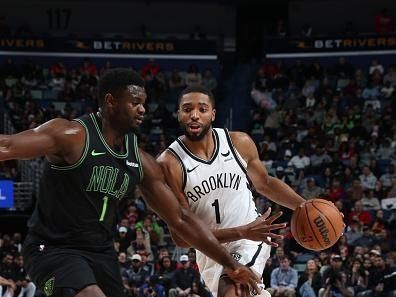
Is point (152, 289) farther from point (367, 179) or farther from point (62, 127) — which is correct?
point (62, 127)

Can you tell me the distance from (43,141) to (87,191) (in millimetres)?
479

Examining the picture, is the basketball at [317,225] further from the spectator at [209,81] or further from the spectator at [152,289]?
the spectator at [209,81]

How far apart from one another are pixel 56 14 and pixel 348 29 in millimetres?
8818

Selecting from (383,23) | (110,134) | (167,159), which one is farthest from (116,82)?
(383,23)

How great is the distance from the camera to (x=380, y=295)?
12469 millimetres

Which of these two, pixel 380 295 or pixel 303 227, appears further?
pixel 380 295

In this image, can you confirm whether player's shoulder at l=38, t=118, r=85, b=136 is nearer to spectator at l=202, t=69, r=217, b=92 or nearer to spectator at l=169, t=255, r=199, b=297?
spectator at l=169, t=255, r=199, b=297

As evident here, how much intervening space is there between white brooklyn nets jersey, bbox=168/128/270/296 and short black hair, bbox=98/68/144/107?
129 cm

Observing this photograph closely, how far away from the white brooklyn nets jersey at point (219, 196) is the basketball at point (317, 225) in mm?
324

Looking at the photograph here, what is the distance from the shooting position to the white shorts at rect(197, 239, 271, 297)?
631 centimetres

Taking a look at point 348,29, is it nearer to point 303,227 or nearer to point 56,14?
point 56,14

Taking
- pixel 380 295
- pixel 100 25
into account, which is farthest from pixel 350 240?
pixel 100 25

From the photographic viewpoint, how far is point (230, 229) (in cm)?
577

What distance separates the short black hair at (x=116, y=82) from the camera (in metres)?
5.21
